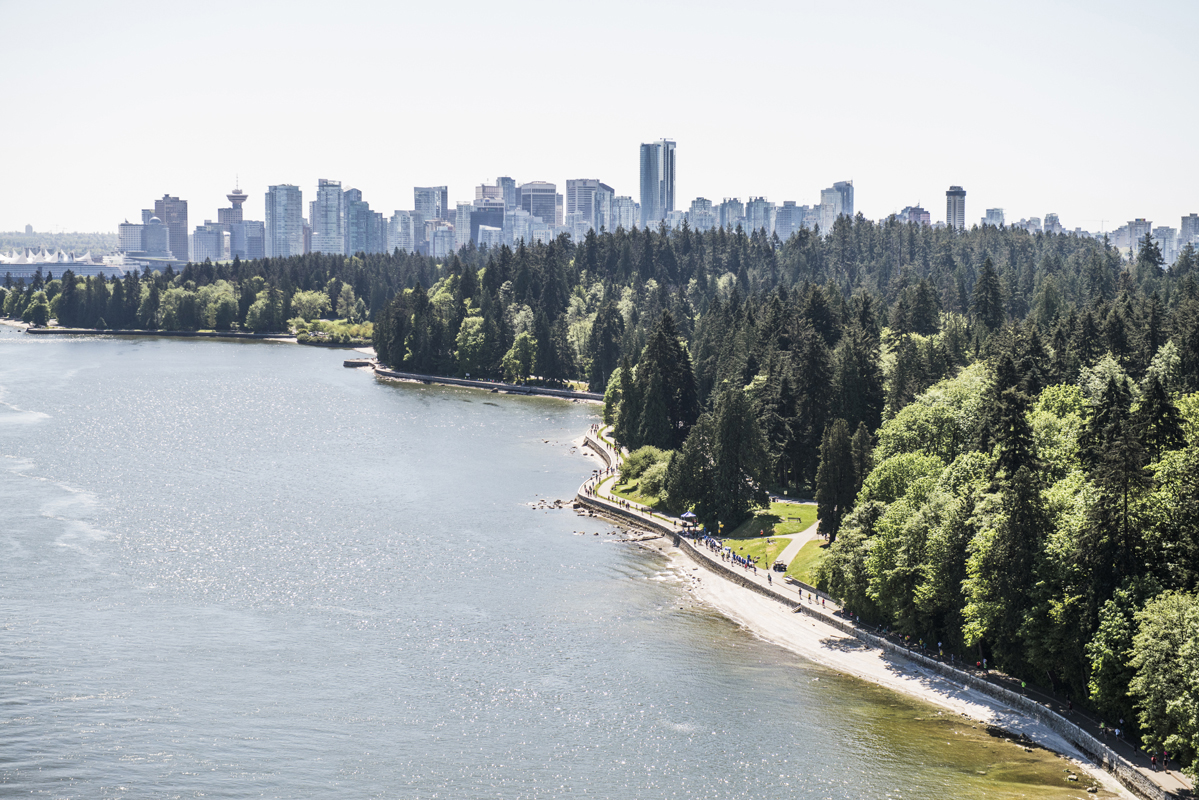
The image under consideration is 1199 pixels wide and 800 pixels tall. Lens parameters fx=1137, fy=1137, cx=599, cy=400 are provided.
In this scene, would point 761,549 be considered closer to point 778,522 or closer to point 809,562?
point 809,562

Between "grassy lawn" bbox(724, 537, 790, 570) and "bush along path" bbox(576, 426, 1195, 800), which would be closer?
"bush along path" bbox(576, 426, 1195, 800)

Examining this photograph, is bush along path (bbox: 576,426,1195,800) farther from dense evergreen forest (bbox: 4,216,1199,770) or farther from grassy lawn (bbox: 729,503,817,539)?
grassy lawn (bbox: 729,503,817,539)

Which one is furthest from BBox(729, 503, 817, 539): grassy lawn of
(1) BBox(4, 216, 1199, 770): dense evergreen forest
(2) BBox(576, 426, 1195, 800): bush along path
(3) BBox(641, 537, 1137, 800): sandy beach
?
(3) BBox(641, 537, 1137, 800): sandy beach

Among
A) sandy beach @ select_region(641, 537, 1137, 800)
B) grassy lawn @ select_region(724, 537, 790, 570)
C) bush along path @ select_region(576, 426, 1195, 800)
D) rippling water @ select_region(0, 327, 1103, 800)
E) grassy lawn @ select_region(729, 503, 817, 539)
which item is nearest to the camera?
bush along path @ select_region(576, 426, 1195, 800)

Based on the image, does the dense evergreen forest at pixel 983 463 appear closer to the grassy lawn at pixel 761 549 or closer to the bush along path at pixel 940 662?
the bush along path at pixel 940 662

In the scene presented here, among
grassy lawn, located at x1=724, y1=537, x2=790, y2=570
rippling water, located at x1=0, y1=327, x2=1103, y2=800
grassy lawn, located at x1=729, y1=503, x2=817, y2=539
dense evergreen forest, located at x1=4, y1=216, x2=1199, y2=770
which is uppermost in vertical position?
dense evergreen forest, located at x1=4, y1=216, x2=1199, y2=770

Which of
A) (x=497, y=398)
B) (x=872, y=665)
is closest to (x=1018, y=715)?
(x=872, y=665)
